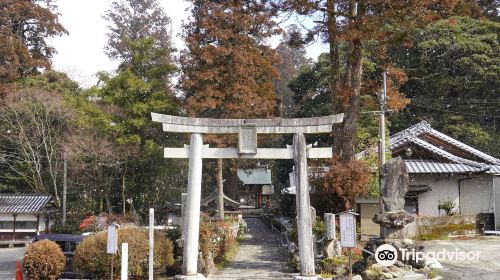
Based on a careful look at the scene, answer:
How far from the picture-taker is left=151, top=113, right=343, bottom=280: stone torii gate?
14.7 meters

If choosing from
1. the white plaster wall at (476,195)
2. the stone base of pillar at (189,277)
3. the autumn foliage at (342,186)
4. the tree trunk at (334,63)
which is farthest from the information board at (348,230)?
the white plaster wall at (476,195)

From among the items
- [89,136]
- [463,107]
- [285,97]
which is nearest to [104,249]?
[89,136]

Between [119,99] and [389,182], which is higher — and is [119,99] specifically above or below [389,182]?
above

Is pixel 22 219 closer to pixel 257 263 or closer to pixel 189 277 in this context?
pixel 257 263

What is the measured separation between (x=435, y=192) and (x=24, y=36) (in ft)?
112

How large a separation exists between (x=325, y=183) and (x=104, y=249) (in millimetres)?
9049

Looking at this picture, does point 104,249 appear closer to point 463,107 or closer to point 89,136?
point 89,136

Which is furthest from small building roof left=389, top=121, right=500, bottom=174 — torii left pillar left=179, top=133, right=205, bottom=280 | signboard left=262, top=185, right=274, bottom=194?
signboard left=262, top=185, right=274, bottom=194

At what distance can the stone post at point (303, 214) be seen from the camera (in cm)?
1421

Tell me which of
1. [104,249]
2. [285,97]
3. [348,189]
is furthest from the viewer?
[285,97]

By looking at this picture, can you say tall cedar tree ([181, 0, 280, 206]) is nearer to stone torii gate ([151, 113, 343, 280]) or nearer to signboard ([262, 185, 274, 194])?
stone torii gate ([151, 113, 343, 280])

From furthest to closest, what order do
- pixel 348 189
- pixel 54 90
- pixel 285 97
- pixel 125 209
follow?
pixel 285 97 < pixel 54 90 < pixel 125 209 < pixel 348 189

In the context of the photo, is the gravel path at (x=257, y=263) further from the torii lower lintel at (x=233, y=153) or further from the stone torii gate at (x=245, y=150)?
the torii lower lintel at (x=233, y=153)

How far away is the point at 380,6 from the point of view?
19422mm
